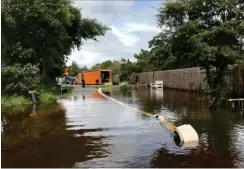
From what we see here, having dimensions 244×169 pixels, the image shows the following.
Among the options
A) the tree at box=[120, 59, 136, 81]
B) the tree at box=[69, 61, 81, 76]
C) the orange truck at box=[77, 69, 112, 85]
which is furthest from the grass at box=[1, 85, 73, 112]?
the tree at box=[69, 61, 81, 76]

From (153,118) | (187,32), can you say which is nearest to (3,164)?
(153,118)

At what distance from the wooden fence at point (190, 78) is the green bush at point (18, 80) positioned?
10.0 metres

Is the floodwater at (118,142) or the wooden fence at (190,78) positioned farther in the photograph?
the wooden fence at (190,78)

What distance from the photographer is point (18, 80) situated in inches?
915

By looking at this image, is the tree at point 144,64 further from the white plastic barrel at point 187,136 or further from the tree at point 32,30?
the white plastic barrel at point 187,136

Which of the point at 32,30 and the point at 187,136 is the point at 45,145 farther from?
the point at 32,30

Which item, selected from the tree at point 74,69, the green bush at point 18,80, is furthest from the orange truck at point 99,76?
the tree at point 74,69

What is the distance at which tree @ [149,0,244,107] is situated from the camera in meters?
17.5

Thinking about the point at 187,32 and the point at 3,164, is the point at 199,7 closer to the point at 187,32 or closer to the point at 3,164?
the point at 187,32

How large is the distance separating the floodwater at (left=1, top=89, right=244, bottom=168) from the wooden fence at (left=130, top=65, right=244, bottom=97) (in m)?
5.04

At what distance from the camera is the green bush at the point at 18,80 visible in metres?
22.8

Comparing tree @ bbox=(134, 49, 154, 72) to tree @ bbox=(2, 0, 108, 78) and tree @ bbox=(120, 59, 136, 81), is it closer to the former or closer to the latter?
tree @ bbox=(120, 59, 136, 81)

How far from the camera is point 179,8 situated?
61.8 feet

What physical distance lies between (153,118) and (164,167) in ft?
23.4
